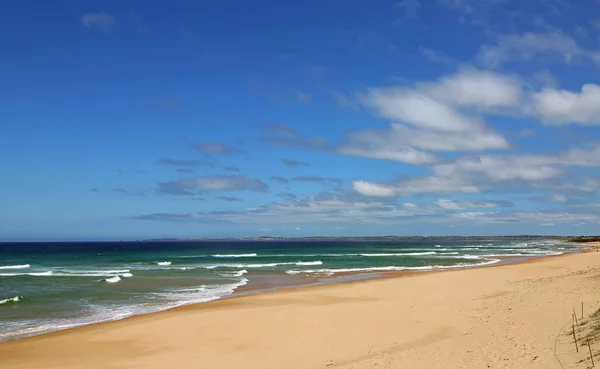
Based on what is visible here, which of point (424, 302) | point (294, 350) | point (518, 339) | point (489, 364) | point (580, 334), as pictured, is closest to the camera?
point (489, 364)

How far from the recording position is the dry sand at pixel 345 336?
35.0 ft

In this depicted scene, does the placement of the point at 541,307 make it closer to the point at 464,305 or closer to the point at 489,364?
the point at 464,305

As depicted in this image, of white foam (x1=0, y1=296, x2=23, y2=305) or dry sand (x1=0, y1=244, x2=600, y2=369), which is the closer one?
dry sand (x1=0, y1=244, x2=600, y2=369)

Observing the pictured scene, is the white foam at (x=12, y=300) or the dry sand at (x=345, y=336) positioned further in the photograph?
the white foam at (x=12, y=300)

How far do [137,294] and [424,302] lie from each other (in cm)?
1463

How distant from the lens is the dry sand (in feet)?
35.0

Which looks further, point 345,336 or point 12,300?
point 12,300

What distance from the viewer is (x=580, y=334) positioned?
10.5 metres

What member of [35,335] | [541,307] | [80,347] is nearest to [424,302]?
[541,307]

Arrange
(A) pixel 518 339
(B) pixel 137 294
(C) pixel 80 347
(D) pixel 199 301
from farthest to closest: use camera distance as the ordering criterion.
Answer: (B) pixel 137 294 → (D) pixel 199 301 → (C) pixel 80 347 → (A) pixel 518 339

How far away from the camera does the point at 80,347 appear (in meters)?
14.0

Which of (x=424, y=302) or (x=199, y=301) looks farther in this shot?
(x=199, y=301)

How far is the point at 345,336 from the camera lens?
45.2 feet

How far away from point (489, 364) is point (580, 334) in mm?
2443
